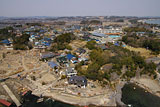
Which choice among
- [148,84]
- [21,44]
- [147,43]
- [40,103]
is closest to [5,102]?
[40,103]

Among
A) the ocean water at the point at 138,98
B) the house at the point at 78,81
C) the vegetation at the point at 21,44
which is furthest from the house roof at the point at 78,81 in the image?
the vegetation at the point at 21,44

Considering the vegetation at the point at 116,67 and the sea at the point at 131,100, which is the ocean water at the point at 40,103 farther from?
the vegetation at the point at 116,67

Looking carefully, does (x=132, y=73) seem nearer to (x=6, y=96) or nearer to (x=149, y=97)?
(x=149, y=97)

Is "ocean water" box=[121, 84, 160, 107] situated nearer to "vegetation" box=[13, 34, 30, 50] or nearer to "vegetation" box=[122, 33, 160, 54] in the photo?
"vegetation" box=[122, 33, 160, 54]

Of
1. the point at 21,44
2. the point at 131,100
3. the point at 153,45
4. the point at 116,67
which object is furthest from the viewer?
the point at 21,44

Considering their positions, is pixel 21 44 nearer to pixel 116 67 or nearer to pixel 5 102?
pixel 5 102

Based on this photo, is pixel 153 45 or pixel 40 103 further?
A: pixel 153 45

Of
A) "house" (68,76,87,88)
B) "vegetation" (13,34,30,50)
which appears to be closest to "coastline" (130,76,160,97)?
"house" (68,76,87,88)

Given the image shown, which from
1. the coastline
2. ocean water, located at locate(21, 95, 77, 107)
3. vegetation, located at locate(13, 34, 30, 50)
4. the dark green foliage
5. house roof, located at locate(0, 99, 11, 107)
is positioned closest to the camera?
house roof, located at locate(0, 99, 11, 107)
